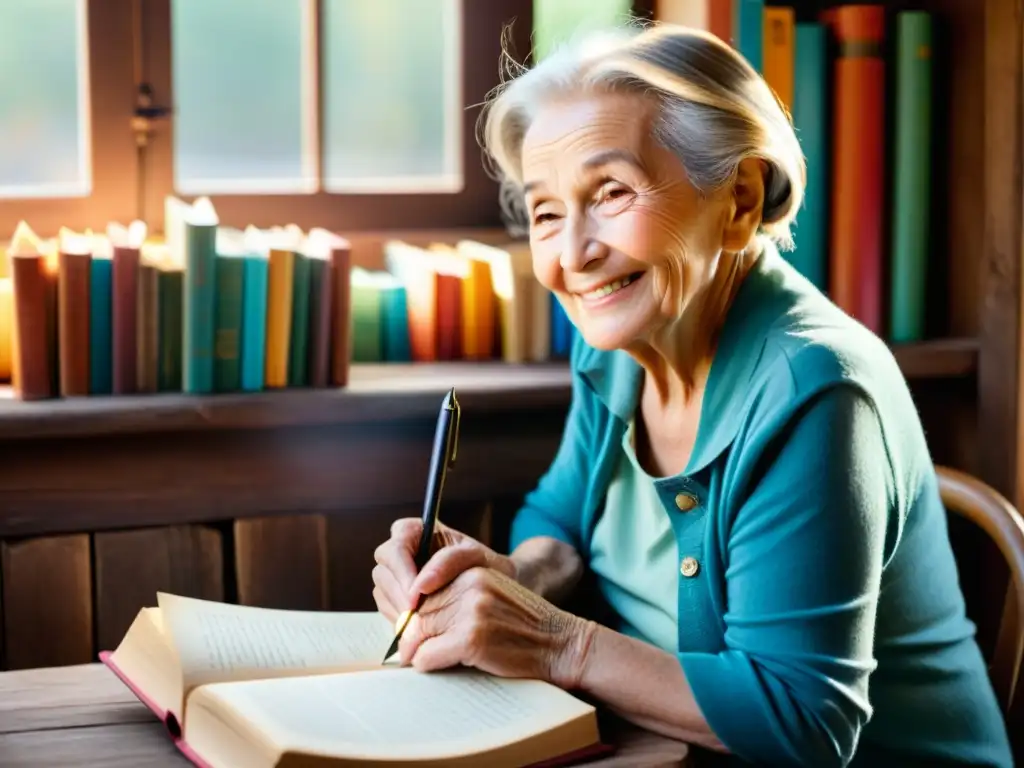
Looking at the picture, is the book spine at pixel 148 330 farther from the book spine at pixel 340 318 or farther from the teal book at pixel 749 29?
the teal book at pixel 749 29

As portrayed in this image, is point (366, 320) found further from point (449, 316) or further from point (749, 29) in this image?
point (749, 29)

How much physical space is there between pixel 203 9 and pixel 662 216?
1055 millimetres

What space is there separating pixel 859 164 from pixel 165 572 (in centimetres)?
117

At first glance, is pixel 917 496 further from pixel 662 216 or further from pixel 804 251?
pixel 804 251

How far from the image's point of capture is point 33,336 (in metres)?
1.83

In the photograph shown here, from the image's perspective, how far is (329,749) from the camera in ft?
3.67

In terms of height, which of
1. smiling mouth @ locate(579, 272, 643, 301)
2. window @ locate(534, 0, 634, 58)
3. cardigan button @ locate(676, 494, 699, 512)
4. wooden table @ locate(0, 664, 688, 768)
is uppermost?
window @ locate(534, 0, 634, 58)

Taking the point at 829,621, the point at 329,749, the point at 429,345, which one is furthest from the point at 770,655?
the point at 429,345

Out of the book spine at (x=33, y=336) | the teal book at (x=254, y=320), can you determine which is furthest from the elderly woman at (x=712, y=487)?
the book spine at (x=33, y=336)

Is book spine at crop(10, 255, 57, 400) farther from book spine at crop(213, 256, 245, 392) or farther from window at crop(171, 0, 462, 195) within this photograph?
window at crop(171, 0, 462, 195)

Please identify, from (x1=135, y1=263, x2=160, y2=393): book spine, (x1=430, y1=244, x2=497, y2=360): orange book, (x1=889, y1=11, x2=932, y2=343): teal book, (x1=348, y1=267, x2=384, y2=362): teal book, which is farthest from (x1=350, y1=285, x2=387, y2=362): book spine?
(x1=889, y1=11, x2=932, y2=343): teal book

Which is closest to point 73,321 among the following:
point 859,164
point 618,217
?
point 618,217

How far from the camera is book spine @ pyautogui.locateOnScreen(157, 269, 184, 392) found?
187 cm

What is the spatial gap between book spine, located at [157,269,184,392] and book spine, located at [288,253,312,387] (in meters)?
0.15
